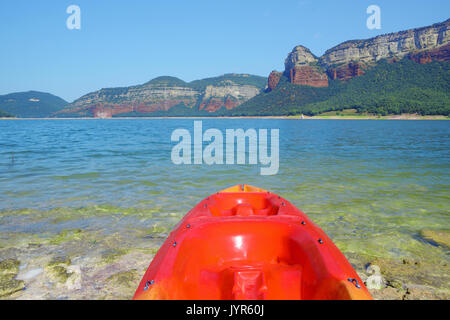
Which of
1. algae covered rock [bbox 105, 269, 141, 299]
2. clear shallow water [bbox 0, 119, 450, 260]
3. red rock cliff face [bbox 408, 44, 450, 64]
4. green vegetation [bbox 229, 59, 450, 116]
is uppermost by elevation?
red rock cliff face [bbox 408, 44, 450, 64]

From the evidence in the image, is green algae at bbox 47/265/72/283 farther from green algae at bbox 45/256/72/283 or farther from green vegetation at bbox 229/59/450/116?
green vegetation at bbox 229/59/450/116

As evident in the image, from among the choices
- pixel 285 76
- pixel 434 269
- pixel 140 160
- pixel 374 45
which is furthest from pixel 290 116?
pixel 434 269

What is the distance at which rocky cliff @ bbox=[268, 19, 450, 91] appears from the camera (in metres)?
128

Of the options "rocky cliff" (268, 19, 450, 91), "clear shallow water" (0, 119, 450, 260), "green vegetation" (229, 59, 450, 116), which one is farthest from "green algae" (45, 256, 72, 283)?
"rocky cliff" (268, 19, 450, 91)

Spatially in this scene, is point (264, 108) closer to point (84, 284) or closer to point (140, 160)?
point (140, 160)

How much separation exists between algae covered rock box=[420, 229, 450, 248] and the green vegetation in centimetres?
8764

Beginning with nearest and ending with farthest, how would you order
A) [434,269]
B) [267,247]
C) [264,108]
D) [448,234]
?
[267,247]
[434,269]
[448,234]
[264,108]

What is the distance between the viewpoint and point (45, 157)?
15.0m

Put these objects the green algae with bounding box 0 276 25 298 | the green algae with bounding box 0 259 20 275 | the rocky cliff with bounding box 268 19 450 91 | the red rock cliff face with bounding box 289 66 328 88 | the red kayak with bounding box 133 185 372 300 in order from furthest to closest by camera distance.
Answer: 1. the red rock cliff face with bounding box 289 66 328 88
2. the rocky cliff with bounding box 268 19 450 91
3. the green algae with bounding box 0 259 20 275
4. the green algae with bounding box 0 276 25 298
5. the red kayak with bounding box 133 185 372 300

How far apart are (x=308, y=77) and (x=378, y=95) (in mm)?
60311

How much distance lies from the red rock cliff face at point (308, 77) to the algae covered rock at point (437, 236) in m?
162

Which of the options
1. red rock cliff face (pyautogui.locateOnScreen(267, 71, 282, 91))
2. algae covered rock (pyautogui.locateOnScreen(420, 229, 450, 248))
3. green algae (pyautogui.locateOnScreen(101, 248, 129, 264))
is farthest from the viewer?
red rock cliff face (pyautogui.locateOnScreen(267, 71, 282, 91))

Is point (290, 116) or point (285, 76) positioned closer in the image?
point (290, 116)

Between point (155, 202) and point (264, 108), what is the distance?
13998 centimetres
